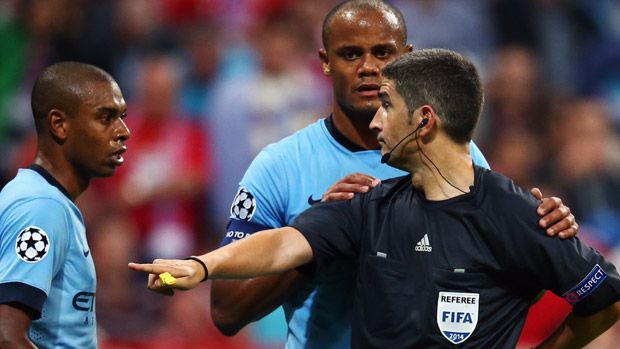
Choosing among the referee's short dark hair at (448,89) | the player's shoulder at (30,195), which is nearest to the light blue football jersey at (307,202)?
the referee's short dark hair at (448,89)

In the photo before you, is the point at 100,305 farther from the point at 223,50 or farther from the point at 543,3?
→ the point at 543,3

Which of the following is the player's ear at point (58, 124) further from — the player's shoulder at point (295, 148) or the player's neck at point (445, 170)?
the player's neck at point (445, 170)

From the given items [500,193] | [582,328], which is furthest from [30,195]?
[582,328]

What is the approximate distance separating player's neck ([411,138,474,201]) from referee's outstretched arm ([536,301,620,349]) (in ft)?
1.84

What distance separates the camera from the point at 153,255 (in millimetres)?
7961

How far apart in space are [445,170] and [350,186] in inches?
13.9

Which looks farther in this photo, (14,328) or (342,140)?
(342,140)

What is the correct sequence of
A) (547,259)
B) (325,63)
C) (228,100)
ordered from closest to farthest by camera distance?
(547,259) < (325,63) < (228,100)

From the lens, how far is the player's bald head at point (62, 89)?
4355 millimetres

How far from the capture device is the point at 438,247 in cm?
362

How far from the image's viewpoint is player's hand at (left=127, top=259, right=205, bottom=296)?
330 centimetres

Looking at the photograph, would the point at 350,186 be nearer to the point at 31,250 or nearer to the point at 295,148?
the point at 295,148

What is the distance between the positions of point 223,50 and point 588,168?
2.96 meters

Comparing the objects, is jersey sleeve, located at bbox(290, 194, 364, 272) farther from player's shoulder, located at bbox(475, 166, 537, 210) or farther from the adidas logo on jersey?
player's shoulder, located at bbox(475, 166, 537, 210)
